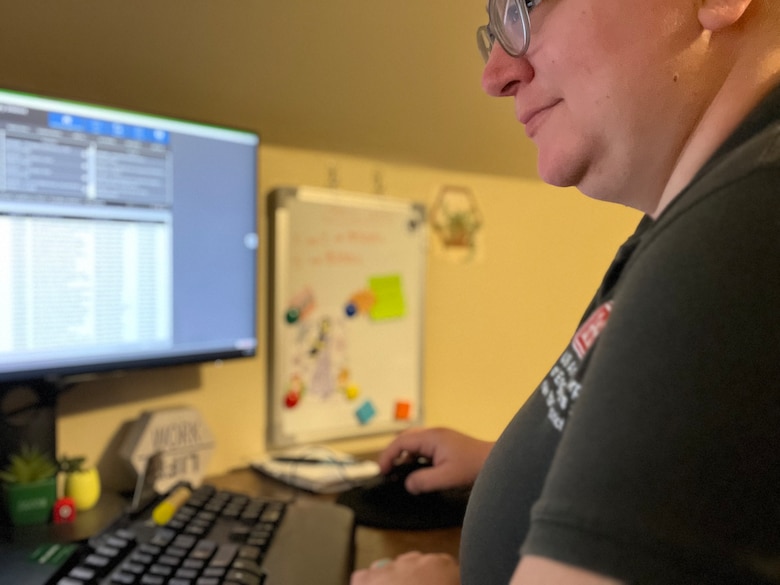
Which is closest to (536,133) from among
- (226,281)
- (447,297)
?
(226,281)

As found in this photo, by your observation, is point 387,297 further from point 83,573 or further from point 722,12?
point 722,12

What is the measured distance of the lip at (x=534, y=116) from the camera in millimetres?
543

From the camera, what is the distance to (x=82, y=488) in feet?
2.88

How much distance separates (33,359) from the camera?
80cm

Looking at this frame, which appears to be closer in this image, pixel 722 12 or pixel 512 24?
pixel 722 12

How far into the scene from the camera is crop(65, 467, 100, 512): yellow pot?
0.87m

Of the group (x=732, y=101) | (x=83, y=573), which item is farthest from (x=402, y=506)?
(x=732, y=101)

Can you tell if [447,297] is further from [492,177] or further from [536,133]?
[536,133]

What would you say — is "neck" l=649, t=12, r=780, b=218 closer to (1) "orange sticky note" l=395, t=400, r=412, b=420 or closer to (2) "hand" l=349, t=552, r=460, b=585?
(2) "hand" l=349, t=552, r=460, b=585

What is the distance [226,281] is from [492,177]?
715 millimetres

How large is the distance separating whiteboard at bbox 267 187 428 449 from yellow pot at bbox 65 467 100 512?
33 cm

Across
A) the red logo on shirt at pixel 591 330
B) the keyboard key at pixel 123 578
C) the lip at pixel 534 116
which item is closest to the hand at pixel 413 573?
the keyboard key at pixel 123 578

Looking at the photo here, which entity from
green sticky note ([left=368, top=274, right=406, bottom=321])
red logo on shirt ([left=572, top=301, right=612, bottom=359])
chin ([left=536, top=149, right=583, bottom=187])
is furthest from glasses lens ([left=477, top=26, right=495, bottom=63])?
green sticky note ([left=368, top=274, right=406, bottom=321])

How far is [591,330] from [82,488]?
0.74 m
